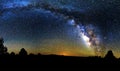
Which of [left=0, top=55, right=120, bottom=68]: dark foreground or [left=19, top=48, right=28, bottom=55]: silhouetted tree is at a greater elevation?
[left=19, top=48, right=28, bottom=55]: silhouetted tree

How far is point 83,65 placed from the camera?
22.5 meters

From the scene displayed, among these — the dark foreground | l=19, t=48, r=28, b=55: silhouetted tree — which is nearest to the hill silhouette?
the dark foreground

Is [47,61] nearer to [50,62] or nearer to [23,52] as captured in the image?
[50,62]

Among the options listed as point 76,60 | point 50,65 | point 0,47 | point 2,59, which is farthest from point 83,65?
point 0,47

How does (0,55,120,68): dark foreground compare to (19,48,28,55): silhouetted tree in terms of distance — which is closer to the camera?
(0,55,120,68): dark foreground


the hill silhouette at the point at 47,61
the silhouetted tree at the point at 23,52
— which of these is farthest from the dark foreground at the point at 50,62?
the silhouetted tree at the point at 23,52

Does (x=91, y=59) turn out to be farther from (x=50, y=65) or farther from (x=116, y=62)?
(x=50, y=65)

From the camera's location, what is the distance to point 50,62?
21.8m

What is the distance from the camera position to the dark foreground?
20.8m

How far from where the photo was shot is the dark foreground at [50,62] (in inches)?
819

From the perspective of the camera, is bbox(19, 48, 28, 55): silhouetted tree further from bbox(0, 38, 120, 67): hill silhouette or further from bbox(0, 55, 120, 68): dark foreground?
bbox(0, 55, 120, 68): dark foreground

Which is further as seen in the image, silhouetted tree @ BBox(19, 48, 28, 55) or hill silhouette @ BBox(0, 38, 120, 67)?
silhouetted tree @ BBox(19, 48, 28, 55)

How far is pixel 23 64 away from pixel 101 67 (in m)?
5.80

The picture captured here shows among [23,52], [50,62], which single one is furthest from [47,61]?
[23,52]
